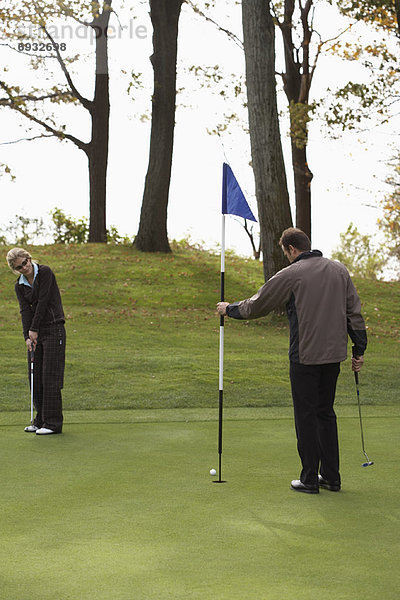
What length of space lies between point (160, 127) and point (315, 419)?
69.4 feet

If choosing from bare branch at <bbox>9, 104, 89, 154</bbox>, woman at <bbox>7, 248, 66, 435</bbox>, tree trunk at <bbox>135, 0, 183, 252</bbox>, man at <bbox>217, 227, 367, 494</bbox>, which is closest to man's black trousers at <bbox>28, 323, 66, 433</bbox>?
woman at <bbox>7, 248, 66, 435</bbox>

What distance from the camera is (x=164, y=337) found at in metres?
17.7

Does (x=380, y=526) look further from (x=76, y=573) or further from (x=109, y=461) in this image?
(x=109, y=461)

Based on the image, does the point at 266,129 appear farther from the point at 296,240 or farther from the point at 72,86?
the point at 296,240

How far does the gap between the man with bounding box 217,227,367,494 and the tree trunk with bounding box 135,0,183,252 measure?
66.1 feet

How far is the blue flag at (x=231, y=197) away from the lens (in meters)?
6.89

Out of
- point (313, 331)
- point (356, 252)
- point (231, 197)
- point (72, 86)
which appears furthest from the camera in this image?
point (356, 252)

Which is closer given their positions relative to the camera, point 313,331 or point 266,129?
point 313,331

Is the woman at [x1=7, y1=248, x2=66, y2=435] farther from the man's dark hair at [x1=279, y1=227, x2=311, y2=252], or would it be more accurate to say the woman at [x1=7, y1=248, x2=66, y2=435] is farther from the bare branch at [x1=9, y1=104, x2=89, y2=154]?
the bare branch at [x1=9, y1=104, x2=89, y2=154]

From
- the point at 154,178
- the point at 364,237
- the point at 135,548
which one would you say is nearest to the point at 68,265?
the point at 154,178

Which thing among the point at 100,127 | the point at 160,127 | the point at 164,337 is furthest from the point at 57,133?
the point at 164,337

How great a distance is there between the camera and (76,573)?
4152 mm

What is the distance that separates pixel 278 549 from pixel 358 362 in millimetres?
2203

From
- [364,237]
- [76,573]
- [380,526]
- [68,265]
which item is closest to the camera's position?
[76,573]
